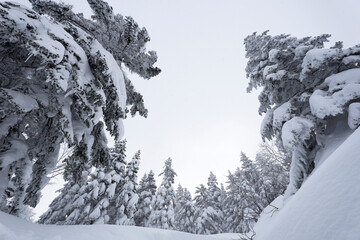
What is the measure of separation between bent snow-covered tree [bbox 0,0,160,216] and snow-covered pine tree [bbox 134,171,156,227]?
701 inches

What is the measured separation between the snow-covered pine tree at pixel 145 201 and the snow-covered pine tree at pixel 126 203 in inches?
173

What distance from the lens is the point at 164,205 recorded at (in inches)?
866

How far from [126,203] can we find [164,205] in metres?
5.91

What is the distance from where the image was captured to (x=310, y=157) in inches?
254

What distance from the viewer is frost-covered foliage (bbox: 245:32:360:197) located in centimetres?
578

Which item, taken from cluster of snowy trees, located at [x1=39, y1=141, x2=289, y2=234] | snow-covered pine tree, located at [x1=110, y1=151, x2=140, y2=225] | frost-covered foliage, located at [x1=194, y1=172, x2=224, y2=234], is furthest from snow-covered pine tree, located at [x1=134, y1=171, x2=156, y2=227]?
frost-covered foliage, located at [x1=194, y1=172, x2=224, y2=234]

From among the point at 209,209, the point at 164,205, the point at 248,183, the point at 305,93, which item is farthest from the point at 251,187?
the point at 305,93

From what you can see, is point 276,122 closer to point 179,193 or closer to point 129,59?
point 129,59

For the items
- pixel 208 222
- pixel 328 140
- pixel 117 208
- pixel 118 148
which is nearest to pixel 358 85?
pixel 328 140

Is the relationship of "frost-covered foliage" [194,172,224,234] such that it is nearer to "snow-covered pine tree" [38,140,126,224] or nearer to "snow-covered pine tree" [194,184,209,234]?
"snow-covered pine tree" [194,184,209,234]

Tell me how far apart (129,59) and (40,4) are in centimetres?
259

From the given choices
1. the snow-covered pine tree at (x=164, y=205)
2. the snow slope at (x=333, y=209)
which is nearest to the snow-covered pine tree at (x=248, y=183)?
the snow-covered pine tree at (x=164, y=205)

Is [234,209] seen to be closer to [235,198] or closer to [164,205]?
[235,198]

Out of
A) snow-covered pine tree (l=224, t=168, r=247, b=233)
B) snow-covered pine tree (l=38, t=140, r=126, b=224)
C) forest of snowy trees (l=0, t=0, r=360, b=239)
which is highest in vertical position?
snow-covered pine tree (l=38, t=140, r=126, b=224)
